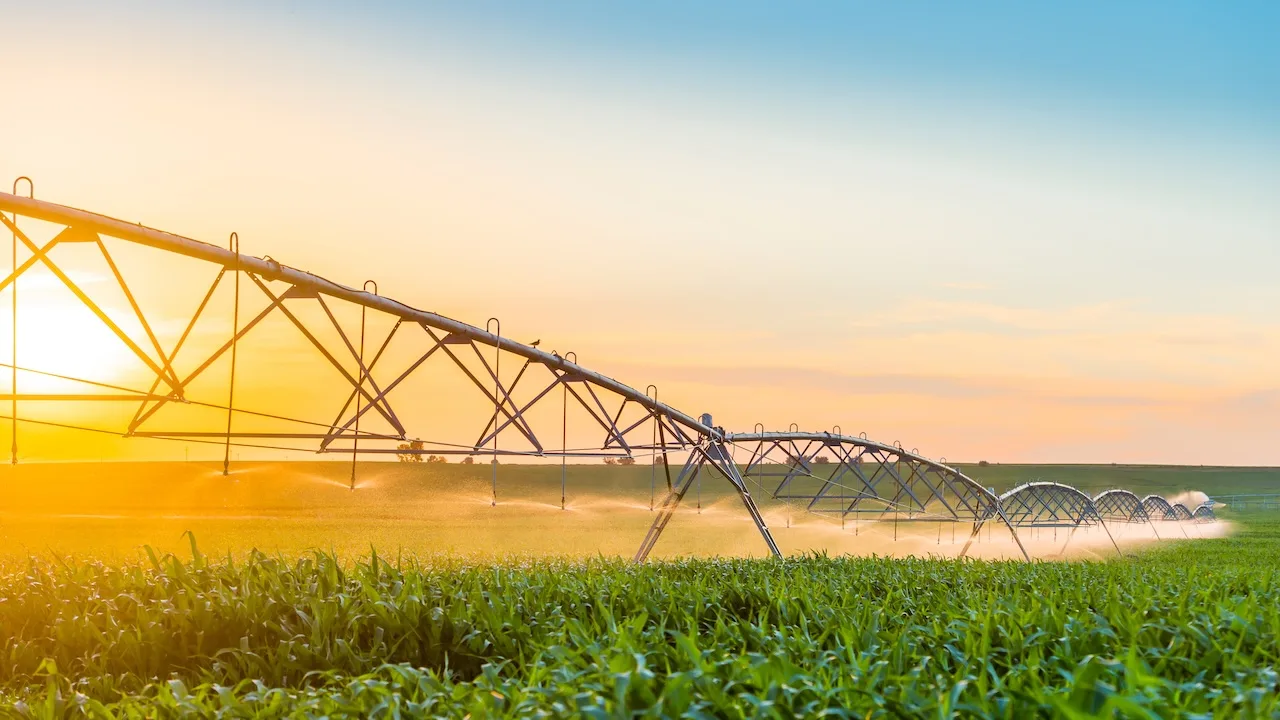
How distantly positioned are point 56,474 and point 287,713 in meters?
78.9

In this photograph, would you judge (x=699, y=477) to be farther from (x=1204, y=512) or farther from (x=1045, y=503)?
(x=1204, y=512)

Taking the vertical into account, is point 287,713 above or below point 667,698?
below

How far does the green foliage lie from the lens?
16.3 feet

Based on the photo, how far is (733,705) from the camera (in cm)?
471

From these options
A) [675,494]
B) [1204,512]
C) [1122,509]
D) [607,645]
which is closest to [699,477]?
[675,494]

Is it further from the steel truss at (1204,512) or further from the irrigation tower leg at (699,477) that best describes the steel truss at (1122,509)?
the irrigation tower leg at (699,477)

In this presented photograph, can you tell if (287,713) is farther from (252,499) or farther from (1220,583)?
(252,499)

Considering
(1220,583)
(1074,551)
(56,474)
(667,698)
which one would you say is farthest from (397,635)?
(56,474)

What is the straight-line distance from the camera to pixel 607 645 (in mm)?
6770

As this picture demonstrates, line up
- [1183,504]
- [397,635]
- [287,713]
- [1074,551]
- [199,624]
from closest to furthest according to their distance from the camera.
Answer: [287,713] < [397,635] < [199,624] < [1074,551] < [1183,504]

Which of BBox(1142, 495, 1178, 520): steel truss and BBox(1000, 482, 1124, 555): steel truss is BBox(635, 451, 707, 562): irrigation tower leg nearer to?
BBox(1000, 482, 1124, 555): steel truss

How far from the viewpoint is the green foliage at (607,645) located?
4961 millimetres

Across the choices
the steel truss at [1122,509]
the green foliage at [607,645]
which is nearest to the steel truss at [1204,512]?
the steel truss at [1122,509]

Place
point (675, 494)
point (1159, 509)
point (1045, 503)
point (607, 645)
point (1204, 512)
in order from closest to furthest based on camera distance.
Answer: point (607, 645) → point (675, 494) → point (1045, 503) → point (1159, 509) → point (1204, 512)
